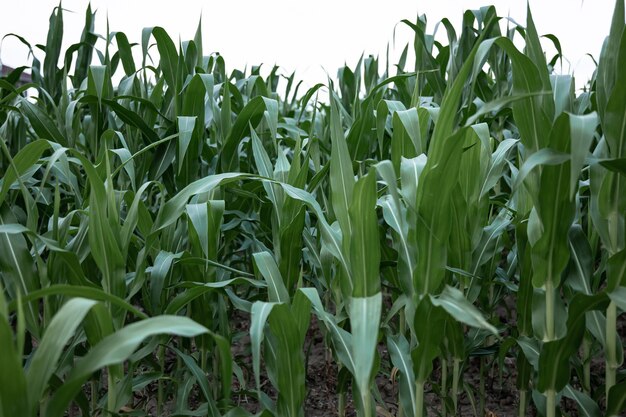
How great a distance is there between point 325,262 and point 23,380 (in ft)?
2.26

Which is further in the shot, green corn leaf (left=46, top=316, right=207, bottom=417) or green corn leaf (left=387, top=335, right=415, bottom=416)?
green corn leaf (left=387, top=335, right=415, bottom=416)

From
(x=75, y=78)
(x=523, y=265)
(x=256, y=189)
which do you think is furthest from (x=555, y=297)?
(x=75, y=78)

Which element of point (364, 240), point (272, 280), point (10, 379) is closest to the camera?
point (10, 379)

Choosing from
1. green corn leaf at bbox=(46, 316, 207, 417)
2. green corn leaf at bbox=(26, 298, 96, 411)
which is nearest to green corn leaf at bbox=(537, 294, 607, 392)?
green corn leaf at bbox=(46, 316, 207, 417)

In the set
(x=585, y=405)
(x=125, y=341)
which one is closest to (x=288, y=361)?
(x=125, y=341)

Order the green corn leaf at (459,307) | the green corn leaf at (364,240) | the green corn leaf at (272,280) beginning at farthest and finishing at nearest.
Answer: the green corn leaf at (272,280) < the green corn leaf at (364,240) < the green corn leaf at (459,307)

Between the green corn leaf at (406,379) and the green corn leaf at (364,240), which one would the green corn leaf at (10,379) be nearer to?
the green corn leaf at (364,240)

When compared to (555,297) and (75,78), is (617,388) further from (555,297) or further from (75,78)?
(75,78)

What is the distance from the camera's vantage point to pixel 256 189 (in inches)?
56.7

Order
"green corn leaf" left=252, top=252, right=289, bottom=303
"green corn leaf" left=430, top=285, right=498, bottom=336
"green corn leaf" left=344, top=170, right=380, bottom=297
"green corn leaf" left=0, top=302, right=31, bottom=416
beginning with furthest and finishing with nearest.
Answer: "green corn leaf" left=252, top=252, right=289, bottom=303
"green corn leaf" left=344, top=170, right=380, bottom=297
"green corn leaf" left=430, top=285, right=498, bottom=336
"green corn leaf" left=0, top=302, right=31, bottom=416

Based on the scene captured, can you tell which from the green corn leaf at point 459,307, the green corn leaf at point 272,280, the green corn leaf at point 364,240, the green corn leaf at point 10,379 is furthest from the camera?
the green corn leaf at point 272,280

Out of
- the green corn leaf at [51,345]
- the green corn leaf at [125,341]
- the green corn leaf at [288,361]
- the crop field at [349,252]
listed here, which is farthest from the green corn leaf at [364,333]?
the green corn leaf at [51,345]

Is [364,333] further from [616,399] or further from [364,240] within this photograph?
[616,399]

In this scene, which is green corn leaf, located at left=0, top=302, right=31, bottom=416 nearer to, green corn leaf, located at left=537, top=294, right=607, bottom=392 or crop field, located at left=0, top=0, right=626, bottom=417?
crop field, located at left=0, top=0, right=626, bottom=417
